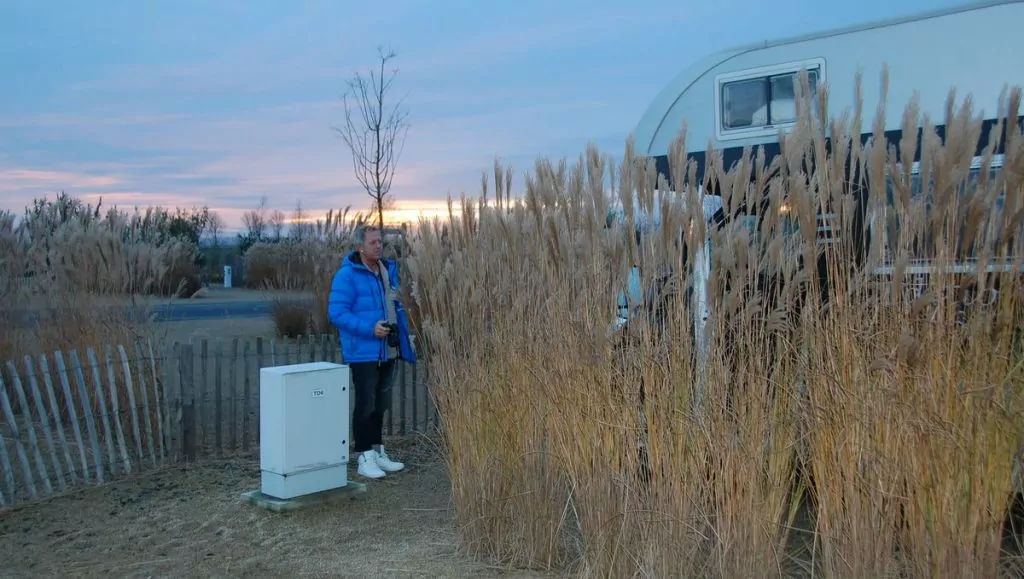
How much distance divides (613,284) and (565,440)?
0.73m

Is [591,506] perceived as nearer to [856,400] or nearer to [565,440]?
[565,440]

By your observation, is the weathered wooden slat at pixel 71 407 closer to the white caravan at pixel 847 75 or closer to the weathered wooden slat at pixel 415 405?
the weathered wooden slat at pixel 415 405

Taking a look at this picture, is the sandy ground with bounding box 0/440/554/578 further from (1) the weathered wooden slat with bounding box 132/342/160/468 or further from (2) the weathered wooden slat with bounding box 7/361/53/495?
(1) the weathered wooden slat with bounding box 132/342/160/468

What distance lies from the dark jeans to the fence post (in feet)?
4.73

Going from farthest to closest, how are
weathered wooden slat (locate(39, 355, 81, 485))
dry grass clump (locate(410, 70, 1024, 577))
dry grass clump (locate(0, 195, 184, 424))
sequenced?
dry grass clump (locate(0, 195, 184, 424))
weathered wooden slat (locate(39, 355, 81, 485))
dry grass clump (locate(410, 70, 1024, 577))

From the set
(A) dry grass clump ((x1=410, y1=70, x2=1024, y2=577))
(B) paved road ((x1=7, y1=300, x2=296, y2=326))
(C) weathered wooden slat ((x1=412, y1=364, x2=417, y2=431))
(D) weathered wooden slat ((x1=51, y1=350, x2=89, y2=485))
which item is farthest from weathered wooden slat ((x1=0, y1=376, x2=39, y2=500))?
(B) paved road ((x1=7, y1=300, x2=296, y2=326))

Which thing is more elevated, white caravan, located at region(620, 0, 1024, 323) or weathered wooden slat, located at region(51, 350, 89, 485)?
white caravan, located at region(620, 0, 1024, 323)

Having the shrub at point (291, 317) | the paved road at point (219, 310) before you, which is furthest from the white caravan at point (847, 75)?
the paved road at point (219, 310)

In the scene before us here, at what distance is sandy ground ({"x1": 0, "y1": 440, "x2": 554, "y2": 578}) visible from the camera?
14.6ft

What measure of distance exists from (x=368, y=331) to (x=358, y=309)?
0.22m

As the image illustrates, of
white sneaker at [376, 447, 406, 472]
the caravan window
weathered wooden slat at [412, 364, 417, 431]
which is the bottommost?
white sneaker at [376, 447, 406, 472]

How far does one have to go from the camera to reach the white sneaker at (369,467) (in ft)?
20.0

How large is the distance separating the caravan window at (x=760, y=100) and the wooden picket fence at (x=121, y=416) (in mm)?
2730

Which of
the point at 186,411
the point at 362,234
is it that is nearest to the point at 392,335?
the point at 362,234
